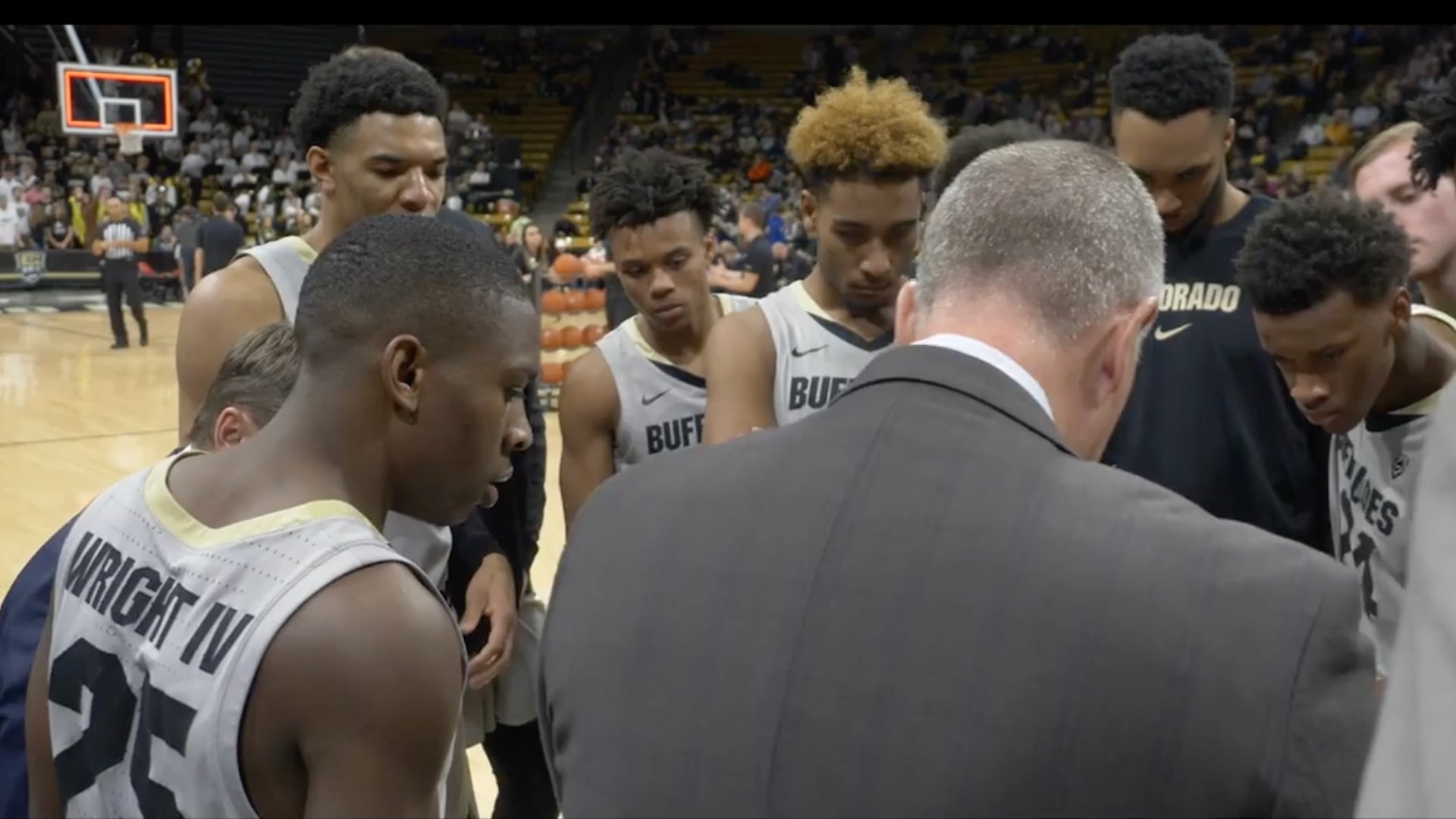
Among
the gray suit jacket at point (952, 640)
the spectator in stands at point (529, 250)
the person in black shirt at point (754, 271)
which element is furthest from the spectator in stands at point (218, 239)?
the gray suit jacket at point (952, 640)

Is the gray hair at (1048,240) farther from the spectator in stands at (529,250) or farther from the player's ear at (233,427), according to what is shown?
the spectator in stands at (529,250)

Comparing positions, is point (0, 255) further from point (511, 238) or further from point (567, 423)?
point (567, 423)

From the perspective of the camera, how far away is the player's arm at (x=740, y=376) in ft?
8.27

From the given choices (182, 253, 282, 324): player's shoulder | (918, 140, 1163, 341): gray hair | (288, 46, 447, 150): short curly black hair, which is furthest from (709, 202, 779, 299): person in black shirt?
(918, 140, 1163, 341): gray hair

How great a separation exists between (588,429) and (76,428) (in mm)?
7306

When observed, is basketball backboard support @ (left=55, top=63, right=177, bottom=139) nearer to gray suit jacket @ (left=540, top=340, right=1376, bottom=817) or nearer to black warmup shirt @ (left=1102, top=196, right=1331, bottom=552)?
black warmup shirt @ (left=1102, top=196, right=1331, bottom=552)

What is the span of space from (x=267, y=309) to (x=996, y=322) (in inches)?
68.9

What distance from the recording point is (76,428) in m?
8.98

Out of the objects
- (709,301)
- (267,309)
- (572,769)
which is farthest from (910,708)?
(709,301)

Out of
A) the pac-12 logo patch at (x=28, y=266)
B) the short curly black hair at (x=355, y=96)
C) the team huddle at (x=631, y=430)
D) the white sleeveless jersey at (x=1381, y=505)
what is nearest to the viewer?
the team huddle at (x=631, y=430)

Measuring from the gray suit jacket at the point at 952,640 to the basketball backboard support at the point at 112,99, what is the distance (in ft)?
54.1

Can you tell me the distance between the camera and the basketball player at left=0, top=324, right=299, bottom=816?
5.61ft

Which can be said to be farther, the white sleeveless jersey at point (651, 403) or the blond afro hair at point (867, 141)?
the white sleeveless jersey at point (651, 403)

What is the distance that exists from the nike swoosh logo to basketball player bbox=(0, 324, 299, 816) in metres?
1.62
